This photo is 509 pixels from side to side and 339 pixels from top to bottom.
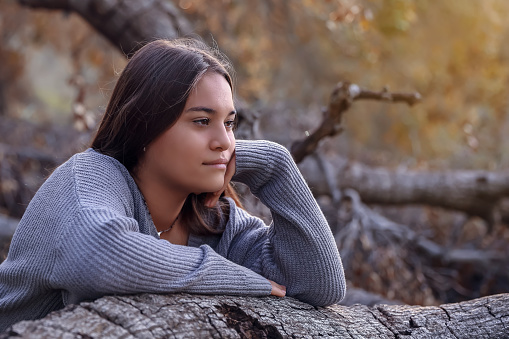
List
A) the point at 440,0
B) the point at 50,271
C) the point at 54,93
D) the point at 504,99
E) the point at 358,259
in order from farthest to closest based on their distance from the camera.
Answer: the point at 54,93 < the point at 504,99 < the point at 440,0 < the point at 358,259 < the point at 50,271

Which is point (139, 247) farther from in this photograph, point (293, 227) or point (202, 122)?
point (293, 227)

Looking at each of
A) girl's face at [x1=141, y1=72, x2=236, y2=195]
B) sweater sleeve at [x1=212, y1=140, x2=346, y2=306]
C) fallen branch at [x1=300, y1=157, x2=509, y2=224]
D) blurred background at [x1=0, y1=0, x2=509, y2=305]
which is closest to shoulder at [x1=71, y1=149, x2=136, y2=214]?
girl's face at [x1=141, y1=72, x2=236, y2=195]

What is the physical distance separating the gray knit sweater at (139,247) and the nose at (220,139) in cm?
10

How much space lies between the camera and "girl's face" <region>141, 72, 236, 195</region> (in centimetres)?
203

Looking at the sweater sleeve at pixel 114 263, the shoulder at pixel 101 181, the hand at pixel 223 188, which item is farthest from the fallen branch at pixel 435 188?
the sweater sleeve at pixel 114 263

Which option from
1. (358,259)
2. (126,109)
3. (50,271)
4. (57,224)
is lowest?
(358,259)

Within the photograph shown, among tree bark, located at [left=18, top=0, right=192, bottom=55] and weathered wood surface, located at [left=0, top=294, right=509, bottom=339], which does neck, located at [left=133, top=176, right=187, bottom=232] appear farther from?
tree bark, located at [left=18, top=0, right=192, bottom=55]

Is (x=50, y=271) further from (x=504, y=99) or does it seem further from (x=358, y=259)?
(x=504, y=99)

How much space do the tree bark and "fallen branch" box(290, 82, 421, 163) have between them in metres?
1.50

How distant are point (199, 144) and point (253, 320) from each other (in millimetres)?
614

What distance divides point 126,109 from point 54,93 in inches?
1018

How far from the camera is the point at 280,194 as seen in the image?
2172mm

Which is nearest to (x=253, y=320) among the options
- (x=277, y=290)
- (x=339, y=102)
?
(x=277, y=290)

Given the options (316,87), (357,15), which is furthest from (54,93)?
(357,15)
